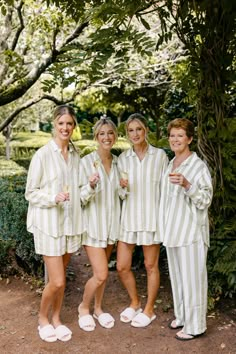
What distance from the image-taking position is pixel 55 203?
3.48m

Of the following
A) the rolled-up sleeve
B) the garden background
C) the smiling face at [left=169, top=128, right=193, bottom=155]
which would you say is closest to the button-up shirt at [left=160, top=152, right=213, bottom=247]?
the smiling face at [left=169, top=128, right=193, bottom=155]

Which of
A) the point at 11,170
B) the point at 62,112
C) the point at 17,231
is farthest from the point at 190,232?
the point at 11,170

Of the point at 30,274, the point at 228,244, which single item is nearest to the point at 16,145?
the point at 30,274

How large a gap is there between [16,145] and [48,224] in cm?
1611

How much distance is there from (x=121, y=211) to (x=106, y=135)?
664 millimetres

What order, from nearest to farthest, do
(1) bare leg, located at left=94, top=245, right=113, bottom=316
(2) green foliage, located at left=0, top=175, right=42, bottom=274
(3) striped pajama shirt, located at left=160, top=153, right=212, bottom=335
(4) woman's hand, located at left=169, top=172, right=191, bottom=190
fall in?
(4) woman's hand, located at left=169, top=172, right=191, bottom=190 → (3) striped pajama shirt, located at left=160, top=153, right=212, bottom=335 → (1) bare leg, located at left=94, top=245, right=113, bottom=316 → (2) green foliage, located at left=0, top=175, right=42, bottom=274

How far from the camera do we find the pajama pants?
3568 millimetres

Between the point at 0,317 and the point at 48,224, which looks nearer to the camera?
the point at 48,224

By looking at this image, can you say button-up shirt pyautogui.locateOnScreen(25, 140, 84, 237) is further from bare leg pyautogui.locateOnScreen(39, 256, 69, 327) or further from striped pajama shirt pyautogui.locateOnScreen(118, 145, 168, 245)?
striped pajama shirt pyautogui.locateOnScreen(118, 145, 168, 245)

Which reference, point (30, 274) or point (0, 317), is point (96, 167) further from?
point (30, 274)

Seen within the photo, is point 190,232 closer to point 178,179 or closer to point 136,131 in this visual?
point 178,179

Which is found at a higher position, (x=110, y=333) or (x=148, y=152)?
(x=148, y=152)

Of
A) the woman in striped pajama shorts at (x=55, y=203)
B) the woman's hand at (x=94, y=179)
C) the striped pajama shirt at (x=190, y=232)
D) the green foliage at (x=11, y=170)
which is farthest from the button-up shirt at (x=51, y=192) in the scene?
the green foliage at (x=11, y=170)

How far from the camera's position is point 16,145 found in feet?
62.9
